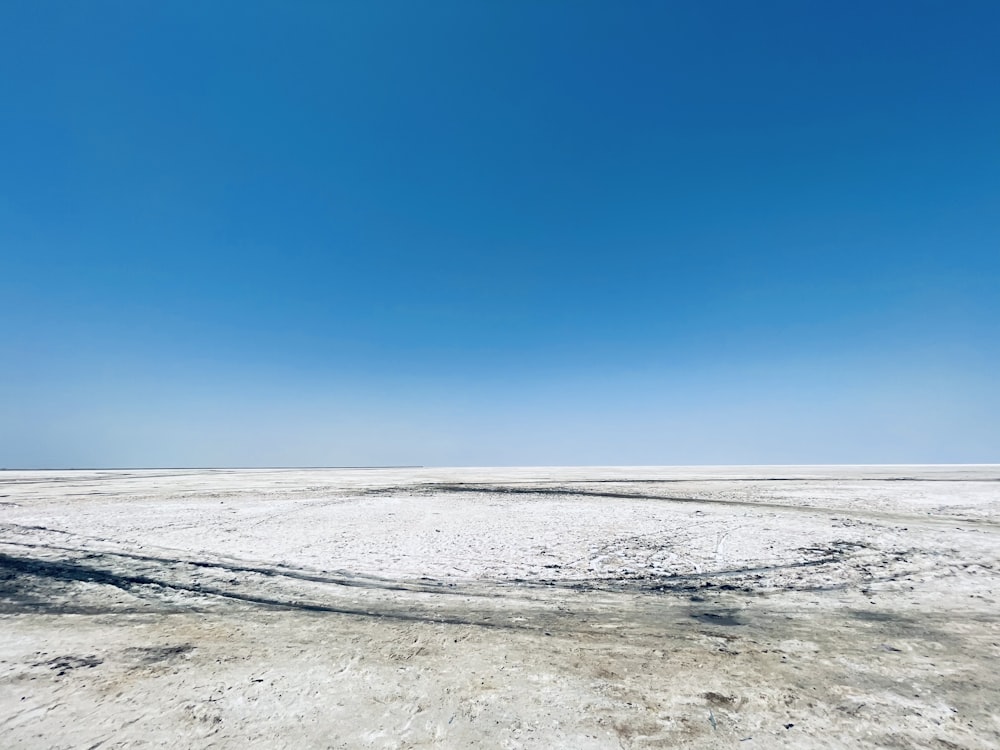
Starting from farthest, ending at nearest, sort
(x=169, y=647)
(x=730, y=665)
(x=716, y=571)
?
(x=716, y=571)
(x=169, y=647)
(x=730, y=665)

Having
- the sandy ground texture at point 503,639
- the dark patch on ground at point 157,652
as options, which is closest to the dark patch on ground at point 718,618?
the sandy ground texture at point 503,639

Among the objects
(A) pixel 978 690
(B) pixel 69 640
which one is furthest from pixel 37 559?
(A) pixel 978 690

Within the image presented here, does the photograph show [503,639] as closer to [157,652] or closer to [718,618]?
[718,618]

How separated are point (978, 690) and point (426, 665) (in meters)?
4.55

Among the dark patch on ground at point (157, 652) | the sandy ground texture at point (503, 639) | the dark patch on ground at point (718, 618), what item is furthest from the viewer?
the dark patch on ground at point (718, 618)

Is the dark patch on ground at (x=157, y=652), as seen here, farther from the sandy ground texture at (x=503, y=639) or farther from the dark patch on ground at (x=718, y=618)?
the dark patch on ground at (x=718, y=618)

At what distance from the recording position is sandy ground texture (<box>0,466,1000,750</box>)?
306cm

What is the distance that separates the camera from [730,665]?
390cm

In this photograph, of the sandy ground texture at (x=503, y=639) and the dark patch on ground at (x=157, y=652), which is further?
the dark patch on ground at (x=157, y=652)

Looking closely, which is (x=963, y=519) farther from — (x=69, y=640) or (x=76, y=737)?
(x=69, y=640)

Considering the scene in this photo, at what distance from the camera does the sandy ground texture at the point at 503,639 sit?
→ 10.1ft

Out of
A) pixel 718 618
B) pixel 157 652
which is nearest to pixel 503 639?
pixel 718 618

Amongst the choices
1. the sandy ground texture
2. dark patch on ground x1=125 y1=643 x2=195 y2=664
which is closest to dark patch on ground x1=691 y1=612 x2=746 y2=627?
the sandy ground texture

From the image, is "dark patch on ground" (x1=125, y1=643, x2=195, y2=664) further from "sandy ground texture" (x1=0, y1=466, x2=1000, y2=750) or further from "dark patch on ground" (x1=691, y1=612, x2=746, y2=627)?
"dark patch on ground" (x1=691, y1=612, x2=746, y2=627)
